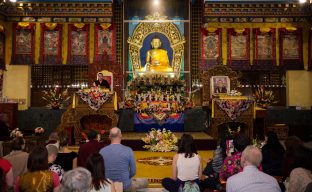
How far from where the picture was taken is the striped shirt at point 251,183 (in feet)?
9.36

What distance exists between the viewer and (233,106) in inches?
366

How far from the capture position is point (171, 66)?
1390 centimetres

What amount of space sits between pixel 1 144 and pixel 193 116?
622 centimetres

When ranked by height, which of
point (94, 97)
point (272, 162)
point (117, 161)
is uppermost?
point (94, 97)

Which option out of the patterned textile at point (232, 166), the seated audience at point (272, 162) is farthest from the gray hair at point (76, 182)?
the seated audience at point (272, 162)

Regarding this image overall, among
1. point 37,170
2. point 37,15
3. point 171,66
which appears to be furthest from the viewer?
point 171,66

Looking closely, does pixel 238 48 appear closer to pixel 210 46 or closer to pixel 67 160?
pixel 210 46

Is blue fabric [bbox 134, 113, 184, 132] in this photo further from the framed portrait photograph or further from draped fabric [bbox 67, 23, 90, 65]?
draped fabric [bbox 67, 23, 90, 65]

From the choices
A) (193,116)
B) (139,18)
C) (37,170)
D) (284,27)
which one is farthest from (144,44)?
(37,170)

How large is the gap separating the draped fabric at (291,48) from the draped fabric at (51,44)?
25.9 ft

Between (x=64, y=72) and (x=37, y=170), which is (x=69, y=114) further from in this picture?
(x=37, y=170)

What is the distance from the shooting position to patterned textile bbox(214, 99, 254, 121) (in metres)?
9.30

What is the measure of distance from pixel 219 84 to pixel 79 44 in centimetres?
530

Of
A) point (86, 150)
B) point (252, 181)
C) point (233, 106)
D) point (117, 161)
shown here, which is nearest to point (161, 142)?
point (233, 106)
